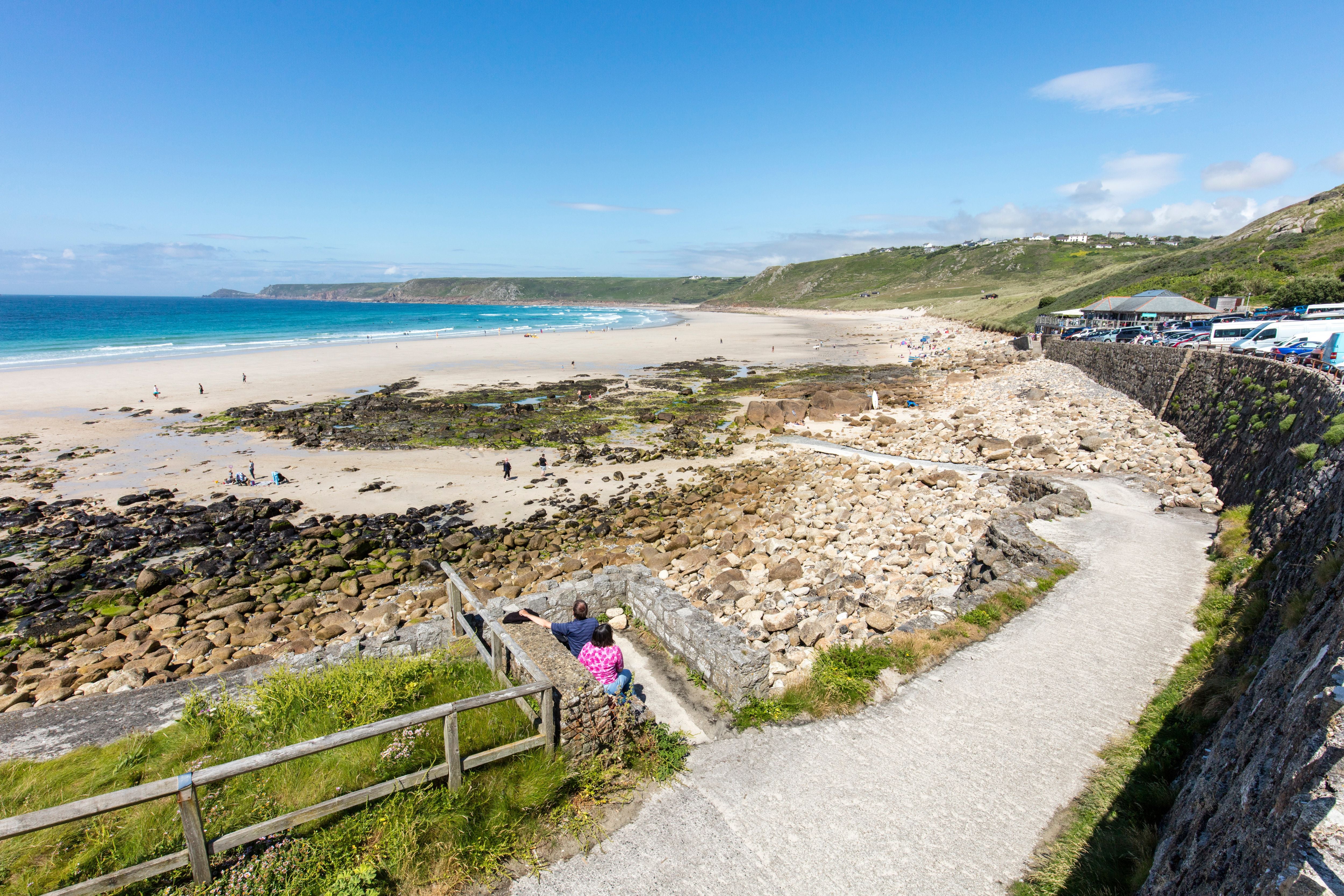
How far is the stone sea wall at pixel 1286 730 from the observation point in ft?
9.91

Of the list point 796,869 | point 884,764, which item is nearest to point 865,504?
point 884,764

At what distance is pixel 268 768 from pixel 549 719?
269cm

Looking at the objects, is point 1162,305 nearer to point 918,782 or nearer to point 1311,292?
point 1311,292

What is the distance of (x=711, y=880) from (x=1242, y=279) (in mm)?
61735

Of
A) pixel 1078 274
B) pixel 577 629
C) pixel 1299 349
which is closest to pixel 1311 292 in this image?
pixel 1299 349

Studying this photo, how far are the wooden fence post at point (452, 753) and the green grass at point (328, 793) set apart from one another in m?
0.09

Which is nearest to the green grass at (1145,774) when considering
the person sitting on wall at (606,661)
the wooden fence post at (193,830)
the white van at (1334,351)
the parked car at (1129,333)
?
the person sitting on wall at (606,661)

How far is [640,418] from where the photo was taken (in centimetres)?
3397

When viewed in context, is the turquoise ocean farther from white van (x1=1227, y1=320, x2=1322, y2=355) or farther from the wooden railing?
white van (x1=1227, y1=320, x2=1322, y2=355)

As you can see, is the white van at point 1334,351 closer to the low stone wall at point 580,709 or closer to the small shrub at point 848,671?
the small shrub at point 848,671

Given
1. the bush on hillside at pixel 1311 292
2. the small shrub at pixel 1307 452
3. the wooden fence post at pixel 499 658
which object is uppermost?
the bush on hillside at pixel 1311 292

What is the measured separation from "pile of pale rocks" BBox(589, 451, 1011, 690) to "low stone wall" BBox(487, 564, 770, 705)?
26.9 inches

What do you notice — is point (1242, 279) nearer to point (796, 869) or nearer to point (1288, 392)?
point (1288, 392)

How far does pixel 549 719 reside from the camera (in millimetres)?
6141
